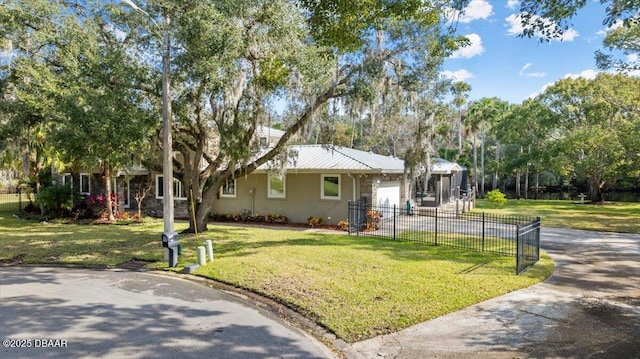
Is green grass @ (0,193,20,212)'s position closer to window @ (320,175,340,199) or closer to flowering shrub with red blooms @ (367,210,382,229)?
window @ (320,175,340,199)

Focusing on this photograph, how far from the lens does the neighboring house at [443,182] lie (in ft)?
78.5

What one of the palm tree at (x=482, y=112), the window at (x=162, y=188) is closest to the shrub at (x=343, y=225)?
the window at (x=162, y=188)

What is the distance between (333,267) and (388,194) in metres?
10.7

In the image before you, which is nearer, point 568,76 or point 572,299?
point 572,299

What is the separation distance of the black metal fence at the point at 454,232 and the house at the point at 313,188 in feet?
4.02

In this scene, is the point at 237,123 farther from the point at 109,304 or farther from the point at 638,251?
the point at 638,251

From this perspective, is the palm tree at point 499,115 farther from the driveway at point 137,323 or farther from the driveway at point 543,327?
the driveway at point 137,323

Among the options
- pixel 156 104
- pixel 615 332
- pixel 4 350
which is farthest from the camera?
pixel 156 104

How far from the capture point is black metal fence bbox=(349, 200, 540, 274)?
9422mm

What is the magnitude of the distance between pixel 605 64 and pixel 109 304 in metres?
23.1

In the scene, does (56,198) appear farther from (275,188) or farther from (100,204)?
(275,188)

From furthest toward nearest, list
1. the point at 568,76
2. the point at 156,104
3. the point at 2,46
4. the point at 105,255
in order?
the point at 568,76 → the point at 2,46 → the point at 156,104 → the point at 105,255

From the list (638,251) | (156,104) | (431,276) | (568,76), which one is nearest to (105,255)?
(156,104)

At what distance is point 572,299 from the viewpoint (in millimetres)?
6773
